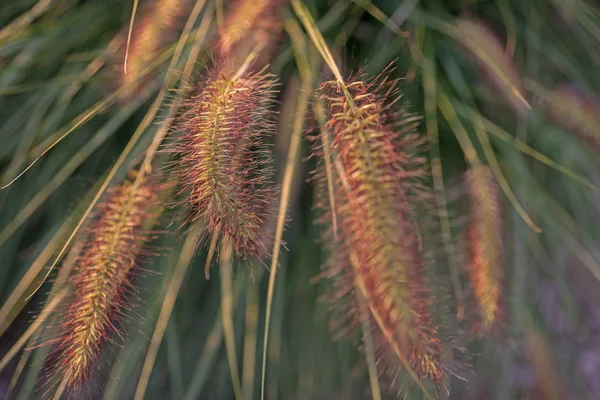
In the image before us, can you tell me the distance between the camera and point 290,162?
782 mm

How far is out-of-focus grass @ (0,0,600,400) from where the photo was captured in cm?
102

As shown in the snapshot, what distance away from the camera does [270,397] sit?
1.09 meters

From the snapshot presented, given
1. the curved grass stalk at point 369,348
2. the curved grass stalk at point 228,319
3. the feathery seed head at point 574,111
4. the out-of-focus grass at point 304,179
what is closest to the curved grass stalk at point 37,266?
→ the out-of-focus grass at point 304,179

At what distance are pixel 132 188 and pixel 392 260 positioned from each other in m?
0.39

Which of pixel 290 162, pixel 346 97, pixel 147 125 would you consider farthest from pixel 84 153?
pixel 346 97

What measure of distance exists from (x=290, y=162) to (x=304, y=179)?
355 mm

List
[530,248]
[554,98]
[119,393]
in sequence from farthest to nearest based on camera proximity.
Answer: [530,248] < [119,393] < [554,98]

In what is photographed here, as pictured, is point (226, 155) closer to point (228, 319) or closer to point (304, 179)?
point (228, 319)

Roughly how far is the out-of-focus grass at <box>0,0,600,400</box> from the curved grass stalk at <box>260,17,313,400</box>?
0.08 meters

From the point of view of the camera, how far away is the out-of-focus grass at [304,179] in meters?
1.02

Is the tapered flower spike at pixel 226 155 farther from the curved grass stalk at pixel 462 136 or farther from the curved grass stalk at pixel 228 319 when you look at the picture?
the curved grass stalk at pixel 462 136

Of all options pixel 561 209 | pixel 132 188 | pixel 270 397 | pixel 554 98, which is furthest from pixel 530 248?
pixel 132 188

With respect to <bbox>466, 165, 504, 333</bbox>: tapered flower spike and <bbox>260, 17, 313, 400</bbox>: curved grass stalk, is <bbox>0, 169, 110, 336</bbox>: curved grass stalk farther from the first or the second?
<bbox>466, 165, 504, 333</bbox>: tapered flower spike

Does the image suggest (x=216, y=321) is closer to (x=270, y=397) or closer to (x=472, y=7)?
(x=270, y=397)
